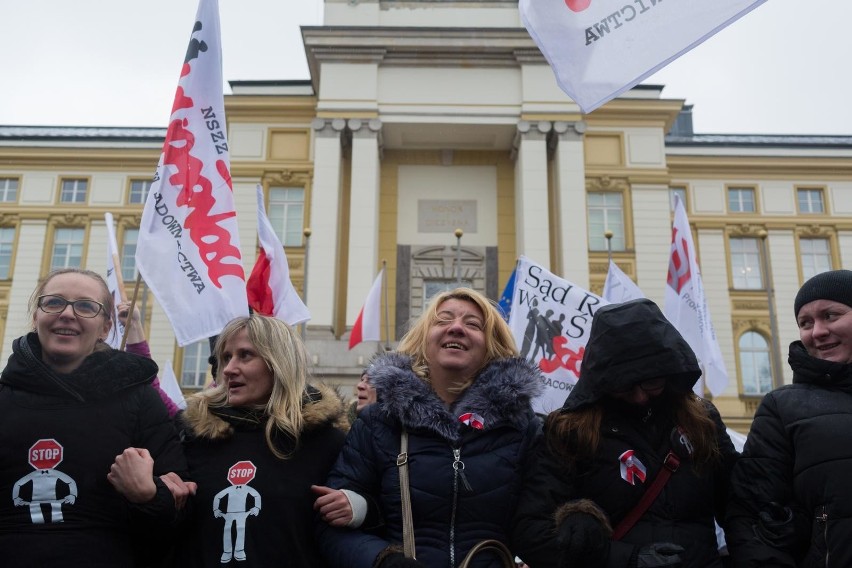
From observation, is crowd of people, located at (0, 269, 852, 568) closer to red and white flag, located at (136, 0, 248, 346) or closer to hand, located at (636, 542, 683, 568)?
hand, located at (636, 542, 683, 568)

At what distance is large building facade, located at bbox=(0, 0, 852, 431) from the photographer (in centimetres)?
2352

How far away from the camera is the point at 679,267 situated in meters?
10.3

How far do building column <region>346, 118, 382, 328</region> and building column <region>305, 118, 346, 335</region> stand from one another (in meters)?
0.45

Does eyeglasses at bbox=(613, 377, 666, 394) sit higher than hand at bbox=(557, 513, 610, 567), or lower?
higher

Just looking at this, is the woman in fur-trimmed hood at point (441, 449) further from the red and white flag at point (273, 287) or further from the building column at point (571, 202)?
the building column at point (571, 202)

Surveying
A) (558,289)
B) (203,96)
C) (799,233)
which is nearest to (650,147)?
(799,233)

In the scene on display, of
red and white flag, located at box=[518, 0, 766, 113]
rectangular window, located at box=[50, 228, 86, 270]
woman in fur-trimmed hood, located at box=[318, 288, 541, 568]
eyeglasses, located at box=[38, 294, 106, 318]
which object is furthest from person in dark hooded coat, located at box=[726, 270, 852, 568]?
rectangular window, located at box=[50, 228, 86, 270]

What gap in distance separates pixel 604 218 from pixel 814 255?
8013 millimetres

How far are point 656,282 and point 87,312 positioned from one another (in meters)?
22.1

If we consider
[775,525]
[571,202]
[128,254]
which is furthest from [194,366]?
[775,525]

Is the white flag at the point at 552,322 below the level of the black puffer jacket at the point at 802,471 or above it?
above

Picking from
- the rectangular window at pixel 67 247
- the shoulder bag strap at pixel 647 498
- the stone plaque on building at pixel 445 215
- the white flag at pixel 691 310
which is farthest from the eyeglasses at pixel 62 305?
the rectangular window at pixel 67 247

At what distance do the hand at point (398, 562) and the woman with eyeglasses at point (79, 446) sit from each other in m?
0.76

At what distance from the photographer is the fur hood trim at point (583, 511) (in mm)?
2752
